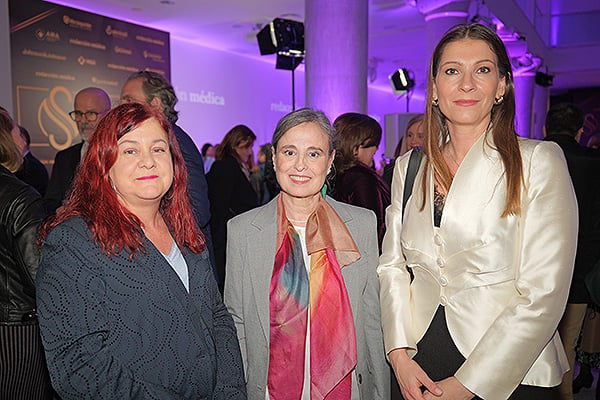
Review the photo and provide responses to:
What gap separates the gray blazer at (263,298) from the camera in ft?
6.03

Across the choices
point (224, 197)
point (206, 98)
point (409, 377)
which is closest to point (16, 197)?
point (409, 377)

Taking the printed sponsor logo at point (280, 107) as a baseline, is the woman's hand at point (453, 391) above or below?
below

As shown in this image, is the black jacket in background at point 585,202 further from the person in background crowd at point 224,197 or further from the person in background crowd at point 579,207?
the person in background crowd at point 224,197

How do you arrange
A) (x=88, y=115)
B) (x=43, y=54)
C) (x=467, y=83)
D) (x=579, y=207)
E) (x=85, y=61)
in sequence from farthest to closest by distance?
(x=85, y=61)
(x=43, y=54)
(x=88, y=115)
(x=579, y=207)
(x=467, y=83)

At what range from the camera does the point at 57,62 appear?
698 cm

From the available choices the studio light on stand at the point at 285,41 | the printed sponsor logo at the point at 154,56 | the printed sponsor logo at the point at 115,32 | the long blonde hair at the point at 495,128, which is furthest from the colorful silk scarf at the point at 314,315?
the printed sponsor logo at the point at 154,56

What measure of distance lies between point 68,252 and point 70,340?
24cm

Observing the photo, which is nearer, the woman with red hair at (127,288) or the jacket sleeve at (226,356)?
the woman with red hair at (127,288)

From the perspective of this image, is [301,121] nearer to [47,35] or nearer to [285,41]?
[285,41]

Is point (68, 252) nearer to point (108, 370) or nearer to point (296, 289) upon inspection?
point (108, 370)

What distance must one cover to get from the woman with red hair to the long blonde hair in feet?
2.83

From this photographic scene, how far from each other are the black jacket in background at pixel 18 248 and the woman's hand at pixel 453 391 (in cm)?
155

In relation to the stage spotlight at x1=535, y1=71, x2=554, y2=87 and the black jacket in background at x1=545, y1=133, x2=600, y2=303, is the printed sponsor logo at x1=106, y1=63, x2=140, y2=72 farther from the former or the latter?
the stage spotlight at x1=535, y1=71, x2=554, y2=87

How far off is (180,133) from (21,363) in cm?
128
